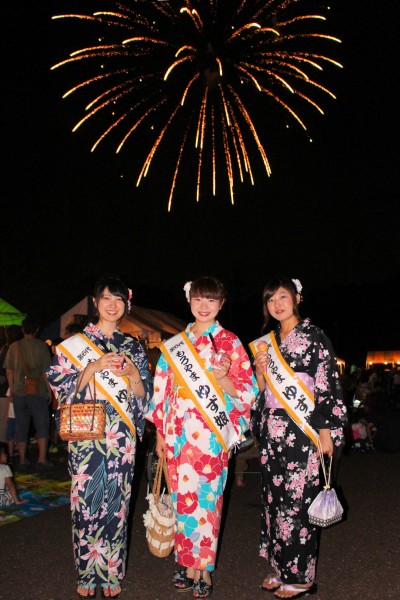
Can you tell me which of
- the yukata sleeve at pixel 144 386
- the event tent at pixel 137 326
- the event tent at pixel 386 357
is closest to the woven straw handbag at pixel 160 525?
the yukata sleeve at pixel 144 386

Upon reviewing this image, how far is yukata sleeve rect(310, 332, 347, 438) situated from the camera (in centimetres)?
329

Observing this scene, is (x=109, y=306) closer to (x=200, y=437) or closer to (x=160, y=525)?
(x=200, y=437)

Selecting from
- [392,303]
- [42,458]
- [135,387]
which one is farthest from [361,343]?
[135,387]

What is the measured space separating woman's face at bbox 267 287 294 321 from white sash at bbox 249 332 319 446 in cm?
23

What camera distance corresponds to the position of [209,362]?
3.43 m

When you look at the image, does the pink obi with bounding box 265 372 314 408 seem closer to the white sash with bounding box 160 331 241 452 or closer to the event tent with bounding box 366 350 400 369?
the white sash with bounding box 160 331 241 452

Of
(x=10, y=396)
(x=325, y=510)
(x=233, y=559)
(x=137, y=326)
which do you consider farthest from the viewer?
(x=137, y=326)

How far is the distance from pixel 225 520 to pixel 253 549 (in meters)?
0.78

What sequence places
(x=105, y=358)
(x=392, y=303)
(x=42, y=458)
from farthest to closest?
(x=392, y=303), (x=42, y=458), (x=105, y=358)

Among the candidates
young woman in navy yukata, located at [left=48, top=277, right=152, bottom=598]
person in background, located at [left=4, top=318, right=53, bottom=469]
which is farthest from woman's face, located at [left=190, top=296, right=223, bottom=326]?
person in background, located at [left=4, top=318, right=53, bottom=469]

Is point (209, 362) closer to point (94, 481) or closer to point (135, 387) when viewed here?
point (135, 387)

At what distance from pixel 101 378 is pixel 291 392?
115 centimetres

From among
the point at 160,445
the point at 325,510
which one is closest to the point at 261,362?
the point at 160,445

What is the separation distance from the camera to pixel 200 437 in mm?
3326
